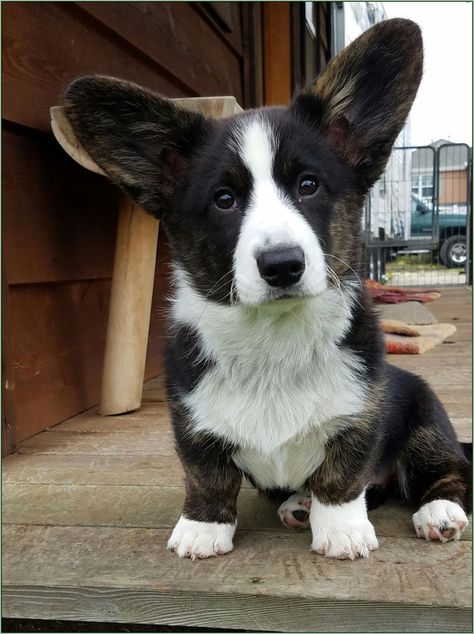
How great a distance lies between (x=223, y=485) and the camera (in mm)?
1660

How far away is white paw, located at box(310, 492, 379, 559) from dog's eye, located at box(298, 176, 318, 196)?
2.38ft

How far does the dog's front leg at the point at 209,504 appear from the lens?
5.33 ft

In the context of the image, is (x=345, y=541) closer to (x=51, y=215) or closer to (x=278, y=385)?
(x=278, y=385)

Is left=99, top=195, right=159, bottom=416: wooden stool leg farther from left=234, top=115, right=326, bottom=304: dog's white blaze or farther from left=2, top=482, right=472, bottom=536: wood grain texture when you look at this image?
left=234, top=115, right=326, bottom=304: dog's white blaze

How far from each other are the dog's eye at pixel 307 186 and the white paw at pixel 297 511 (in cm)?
78

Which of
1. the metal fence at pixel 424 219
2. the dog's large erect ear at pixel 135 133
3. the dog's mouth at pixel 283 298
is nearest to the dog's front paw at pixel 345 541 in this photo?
the dog's mouth at pixel 283 298

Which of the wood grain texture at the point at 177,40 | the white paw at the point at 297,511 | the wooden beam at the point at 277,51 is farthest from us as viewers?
the wooden beam at the point at 277,51

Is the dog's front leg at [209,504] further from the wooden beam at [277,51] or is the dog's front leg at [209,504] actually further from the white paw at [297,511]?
the wooden beam at [277,51]

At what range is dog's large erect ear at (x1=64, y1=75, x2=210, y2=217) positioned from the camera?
1.64 meters

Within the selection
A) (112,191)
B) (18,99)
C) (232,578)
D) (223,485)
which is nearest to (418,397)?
(223,485)

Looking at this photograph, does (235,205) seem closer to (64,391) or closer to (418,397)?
(418,397)

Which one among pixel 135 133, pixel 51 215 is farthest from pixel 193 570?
pixel 51 215

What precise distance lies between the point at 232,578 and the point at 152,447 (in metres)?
1.05

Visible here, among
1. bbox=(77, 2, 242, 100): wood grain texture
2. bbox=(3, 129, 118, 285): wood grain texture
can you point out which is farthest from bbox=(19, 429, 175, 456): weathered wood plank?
bbox=(77, 2, 242, 100): wood grain texture
